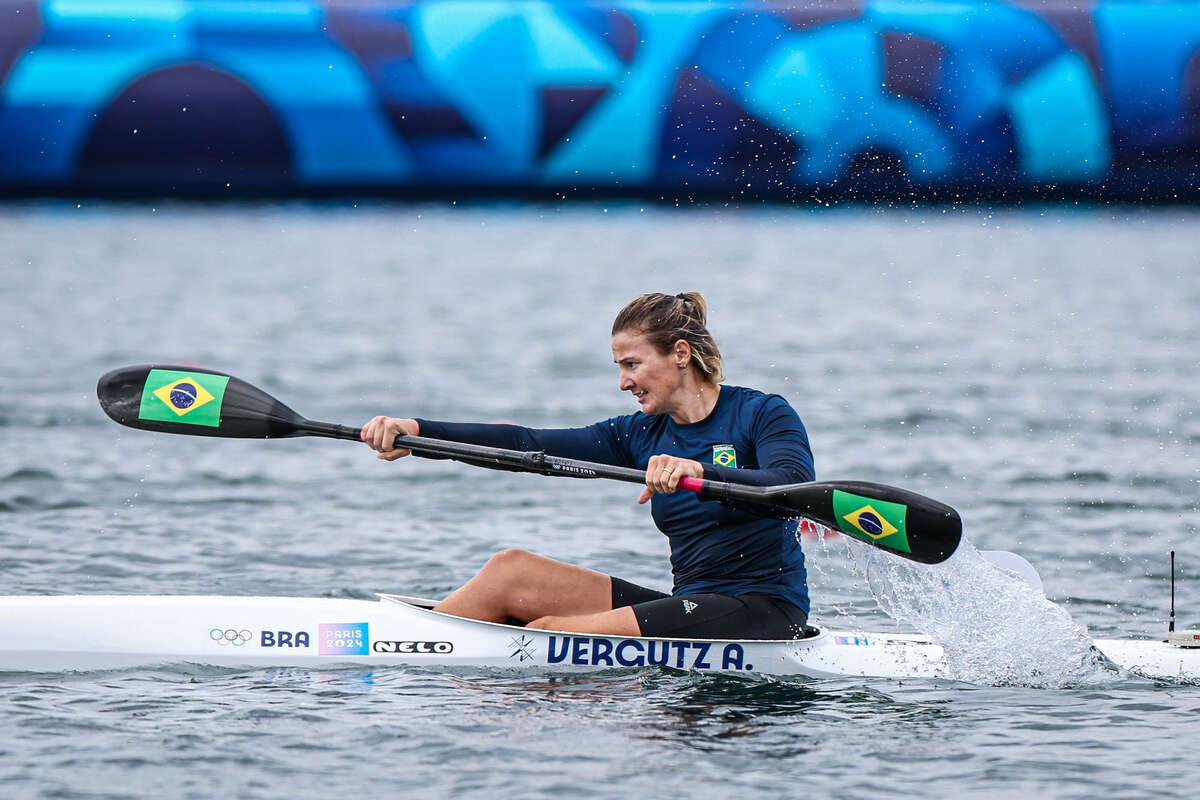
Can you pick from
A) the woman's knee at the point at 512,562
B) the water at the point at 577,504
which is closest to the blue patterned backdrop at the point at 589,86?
the water at the point at 577,504

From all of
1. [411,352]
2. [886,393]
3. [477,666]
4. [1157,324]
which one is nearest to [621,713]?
[477,666]

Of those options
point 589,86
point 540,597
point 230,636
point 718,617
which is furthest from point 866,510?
point 589,86

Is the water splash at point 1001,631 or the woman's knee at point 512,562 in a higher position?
the woman's knee at point 512,562

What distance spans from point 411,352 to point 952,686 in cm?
1306

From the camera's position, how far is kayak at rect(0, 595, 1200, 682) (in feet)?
22.6

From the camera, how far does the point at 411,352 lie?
1936 centimetres

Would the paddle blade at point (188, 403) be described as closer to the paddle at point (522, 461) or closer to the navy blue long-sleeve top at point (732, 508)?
the paddle at point (522, 461)

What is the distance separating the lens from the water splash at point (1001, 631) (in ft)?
23.0

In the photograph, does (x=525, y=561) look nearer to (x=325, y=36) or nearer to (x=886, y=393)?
(x=886, y=393)

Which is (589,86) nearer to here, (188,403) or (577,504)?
(577,504)

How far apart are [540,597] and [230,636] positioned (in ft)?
4.38

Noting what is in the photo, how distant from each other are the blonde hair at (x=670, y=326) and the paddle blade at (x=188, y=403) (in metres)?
1.81

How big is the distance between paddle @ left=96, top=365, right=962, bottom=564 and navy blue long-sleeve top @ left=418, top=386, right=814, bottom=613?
0.16 meters

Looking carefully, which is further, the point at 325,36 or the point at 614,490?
the point at 325,36
